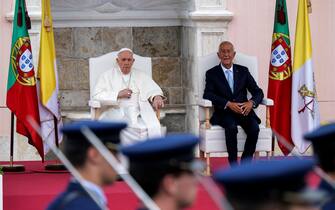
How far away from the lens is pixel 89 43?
41.0ft

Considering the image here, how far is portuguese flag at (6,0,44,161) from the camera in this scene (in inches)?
410

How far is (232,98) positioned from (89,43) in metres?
2.64

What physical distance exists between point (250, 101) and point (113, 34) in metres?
2.70

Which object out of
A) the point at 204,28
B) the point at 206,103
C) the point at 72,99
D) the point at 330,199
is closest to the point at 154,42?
the point at 72,99

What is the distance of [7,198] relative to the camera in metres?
9.04

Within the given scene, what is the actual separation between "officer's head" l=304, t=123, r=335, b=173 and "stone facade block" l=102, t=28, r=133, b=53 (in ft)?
28.4

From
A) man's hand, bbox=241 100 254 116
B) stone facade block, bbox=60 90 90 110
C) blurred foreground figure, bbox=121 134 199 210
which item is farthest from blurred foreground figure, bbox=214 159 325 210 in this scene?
stone facade block, bbox=60 90 90 110

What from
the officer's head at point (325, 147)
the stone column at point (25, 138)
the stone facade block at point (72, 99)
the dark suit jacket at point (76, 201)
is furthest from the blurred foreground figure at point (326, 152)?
the stone facade block at point (72, 99)

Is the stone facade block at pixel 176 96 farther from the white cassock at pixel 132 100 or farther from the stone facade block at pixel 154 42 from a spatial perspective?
the white cassock at pixel 132 100

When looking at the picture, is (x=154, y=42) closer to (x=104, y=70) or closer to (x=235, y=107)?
(x=104, y=70)

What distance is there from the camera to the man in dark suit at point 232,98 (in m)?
10.2

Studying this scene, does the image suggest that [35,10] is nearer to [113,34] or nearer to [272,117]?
[113,34]

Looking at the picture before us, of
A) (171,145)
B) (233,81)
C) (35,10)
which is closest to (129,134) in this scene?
(233,81)

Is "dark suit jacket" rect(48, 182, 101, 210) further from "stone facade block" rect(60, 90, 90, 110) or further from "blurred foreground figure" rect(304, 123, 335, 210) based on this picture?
"stone facade block" rect(60, 90, 90, 110)
